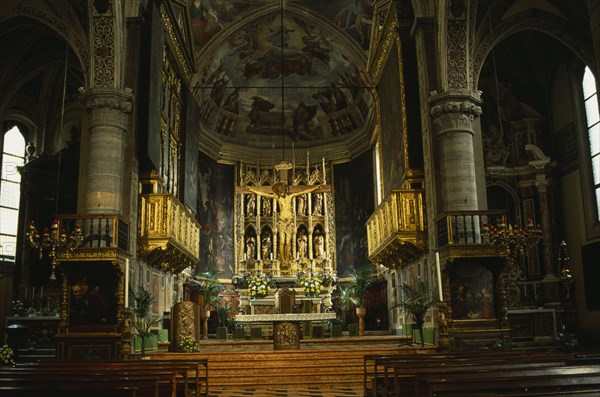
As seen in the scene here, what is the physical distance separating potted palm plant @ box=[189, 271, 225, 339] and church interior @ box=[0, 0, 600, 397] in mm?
142

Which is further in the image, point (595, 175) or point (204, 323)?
point (204, 323)

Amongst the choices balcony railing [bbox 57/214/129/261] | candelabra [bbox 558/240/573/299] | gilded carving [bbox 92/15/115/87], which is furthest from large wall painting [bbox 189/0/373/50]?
balcony railing [bbox 57/214/129/261]

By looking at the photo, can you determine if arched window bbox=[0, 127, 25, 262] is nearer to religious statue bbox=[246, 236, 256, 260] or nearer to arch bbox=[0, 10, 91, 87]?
arch bbox=[0, 10, 91, 87]

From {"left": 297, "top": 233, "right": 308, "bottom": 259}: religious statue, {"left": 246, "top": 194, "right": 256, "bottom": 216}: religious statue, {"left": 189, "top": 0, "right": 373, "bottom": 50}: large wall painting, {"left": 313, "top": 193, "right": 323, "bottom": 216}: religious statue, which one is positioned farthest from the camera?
{"left": 246, "top": 194, "right": 256, "bottom": 216}: religious statue

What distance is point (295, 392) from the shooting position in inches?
484

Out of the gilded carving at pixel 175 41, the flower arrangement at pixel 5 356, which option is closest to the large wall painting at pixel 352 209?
the gilded carving at pixel 175 41

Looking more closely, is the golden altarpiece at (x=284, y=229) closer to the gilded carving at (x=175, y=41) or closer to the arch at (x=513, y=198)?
the gilded carving at (x=175, y=41)

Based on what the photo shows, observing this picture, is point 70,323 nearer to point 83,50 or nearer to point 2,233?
point 83,50

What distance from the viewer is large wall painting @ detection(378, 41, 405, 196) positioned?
2009 centimetres

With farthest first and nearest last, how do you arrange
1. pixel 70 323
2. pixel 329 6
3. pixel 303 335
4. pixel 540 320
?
pixel 329 6
pixel 303 335
pixel 540 320
pixel 70 323

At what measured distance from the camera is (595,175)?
2092cm

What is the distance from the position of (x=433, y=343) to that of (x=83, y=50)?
1239cm

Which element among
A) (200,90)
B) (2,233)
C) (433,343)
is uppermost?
(200,90)

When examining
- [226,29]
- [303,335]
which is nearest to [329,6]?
[226,29]
